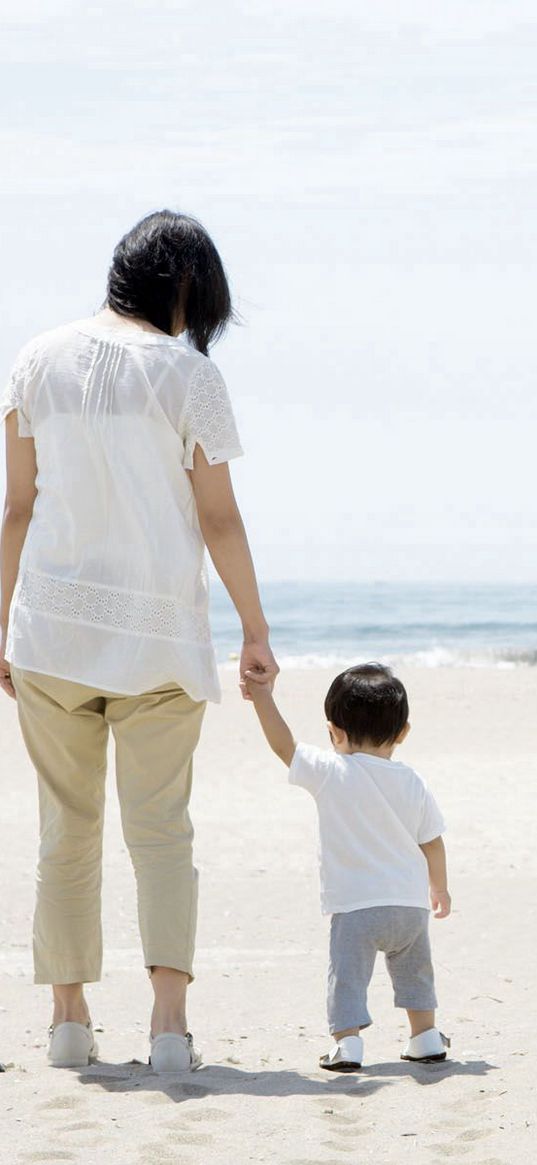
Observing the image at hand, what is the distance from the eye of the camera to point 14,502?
3605 millimetres

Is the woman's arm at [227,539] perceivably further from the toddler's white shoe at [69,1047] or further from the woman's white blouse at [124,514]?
the toddler's white shoe at [69,1047]

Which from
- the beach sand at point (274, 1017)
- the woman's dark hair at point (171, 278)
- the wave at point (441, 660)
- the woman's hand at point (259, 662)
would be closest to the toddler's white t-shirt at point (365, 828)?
the woman's hand at point (259, 662)

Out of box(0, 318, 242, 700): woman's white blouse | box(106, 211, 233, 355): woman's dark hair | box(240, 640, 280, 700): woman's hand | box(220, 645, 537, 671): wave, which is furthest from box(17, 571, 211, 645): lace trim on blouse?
box(220, 645, 537, 671): wave

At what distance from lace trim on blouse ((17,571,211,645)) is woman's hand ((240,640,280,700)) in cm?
12

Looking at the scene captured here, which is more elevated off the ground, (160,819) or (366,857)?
(160,819)

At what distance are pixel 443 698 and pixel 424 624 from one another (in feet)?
70.4

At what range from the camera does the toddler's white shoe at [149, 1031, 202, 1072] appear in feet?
11.3

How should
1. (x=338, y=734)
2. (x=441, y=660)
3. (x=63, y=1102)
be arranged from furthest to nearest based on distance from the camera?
(x=441, y=660), (x=338, y=734), (x=63, y=1102)

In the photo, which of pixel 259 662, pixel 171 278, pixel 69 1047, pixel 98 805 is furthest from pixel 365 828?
pixel 171 278

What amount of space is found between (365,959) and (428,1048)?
269 mm

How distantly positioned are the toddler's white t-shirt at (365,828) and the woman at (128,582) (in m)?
0.30

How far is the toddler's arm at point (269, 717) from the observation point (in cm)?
353

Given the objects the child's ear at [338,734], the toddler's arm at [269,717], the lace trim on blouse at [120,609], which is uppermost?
the lace trim on blouse at [120,609]

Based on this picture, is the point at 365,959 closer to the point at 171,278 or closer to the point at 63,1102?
the point at 63,1102
